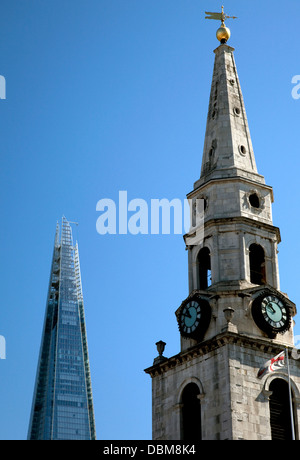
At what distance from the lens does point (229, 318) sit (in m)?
57.5

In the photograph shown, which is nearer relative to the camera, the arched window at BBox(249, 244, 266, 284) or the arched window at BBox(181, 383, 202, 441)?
the arched window at BBox(181, 383, 202, 441)

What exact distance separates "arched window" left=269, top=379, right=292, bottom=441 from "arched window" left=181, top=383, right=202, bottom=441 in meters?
4.52

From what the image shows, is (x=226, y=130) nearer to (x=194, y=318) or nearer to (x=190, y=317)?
(x=190, y=317)

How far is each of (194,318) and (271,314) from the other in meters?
4.88

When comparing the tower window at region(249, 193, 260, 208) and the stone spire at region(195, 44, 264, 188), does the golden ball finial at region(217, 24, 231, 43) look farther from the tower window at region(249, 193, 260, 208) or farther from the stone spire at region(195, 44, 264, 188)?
the tower window at region(249, 193, 260, 208)

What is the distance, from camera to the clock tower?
56.4 meters

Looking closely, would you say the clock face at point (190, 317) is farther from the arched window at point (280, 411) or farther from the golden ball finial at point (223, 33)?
the golden ball finial at point (223, 33)

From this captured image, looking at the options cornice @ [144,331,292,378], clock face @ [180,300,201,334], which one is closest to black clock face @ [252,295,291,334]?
cornice @ [144,331,292,378]

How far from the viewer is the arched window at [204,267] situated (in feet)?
207

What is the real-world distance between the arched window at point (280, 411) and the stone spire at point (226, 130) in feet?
48.2

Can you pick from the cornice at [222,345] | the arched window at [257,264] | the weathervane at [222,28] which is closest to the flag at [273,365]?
the cornice at [222,345]
